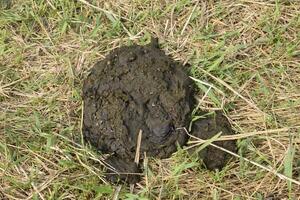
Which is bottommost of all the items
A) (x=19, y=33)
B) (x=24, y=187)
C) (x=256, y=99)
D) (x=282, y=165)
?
(x=24, y=187)

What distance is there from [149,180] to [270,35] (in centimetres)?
109

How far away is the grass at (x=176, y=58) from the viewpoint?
2.13 meters

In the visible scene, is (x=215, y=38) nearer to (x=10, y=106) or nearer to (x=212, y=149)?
(x=212, y=149)

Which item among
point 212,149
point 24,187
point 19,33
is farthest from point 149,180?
point 19,33

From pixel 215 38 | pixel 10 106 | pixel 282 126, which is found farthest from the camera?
pixel 215 38

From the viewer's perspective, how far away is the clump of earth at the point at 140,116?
221cm

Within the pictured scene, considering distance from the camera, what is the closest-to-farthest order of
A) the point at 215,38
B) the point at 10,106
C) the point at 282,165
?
the point at 282,165, the point at 10,106, the point at 215,38

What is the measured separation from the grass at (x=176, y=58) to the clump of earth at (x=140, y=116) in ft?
0.21

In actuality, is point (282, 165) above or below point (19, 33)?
below

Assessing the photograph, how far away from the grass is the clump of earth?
63mm

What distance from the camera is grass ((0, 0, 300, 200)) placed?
213 cm

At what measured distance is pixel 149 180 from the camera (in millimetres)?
2154

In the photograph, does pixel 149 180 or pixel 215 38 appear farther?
pixel 215 38

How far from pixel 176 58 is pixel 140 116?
476 millimetres
